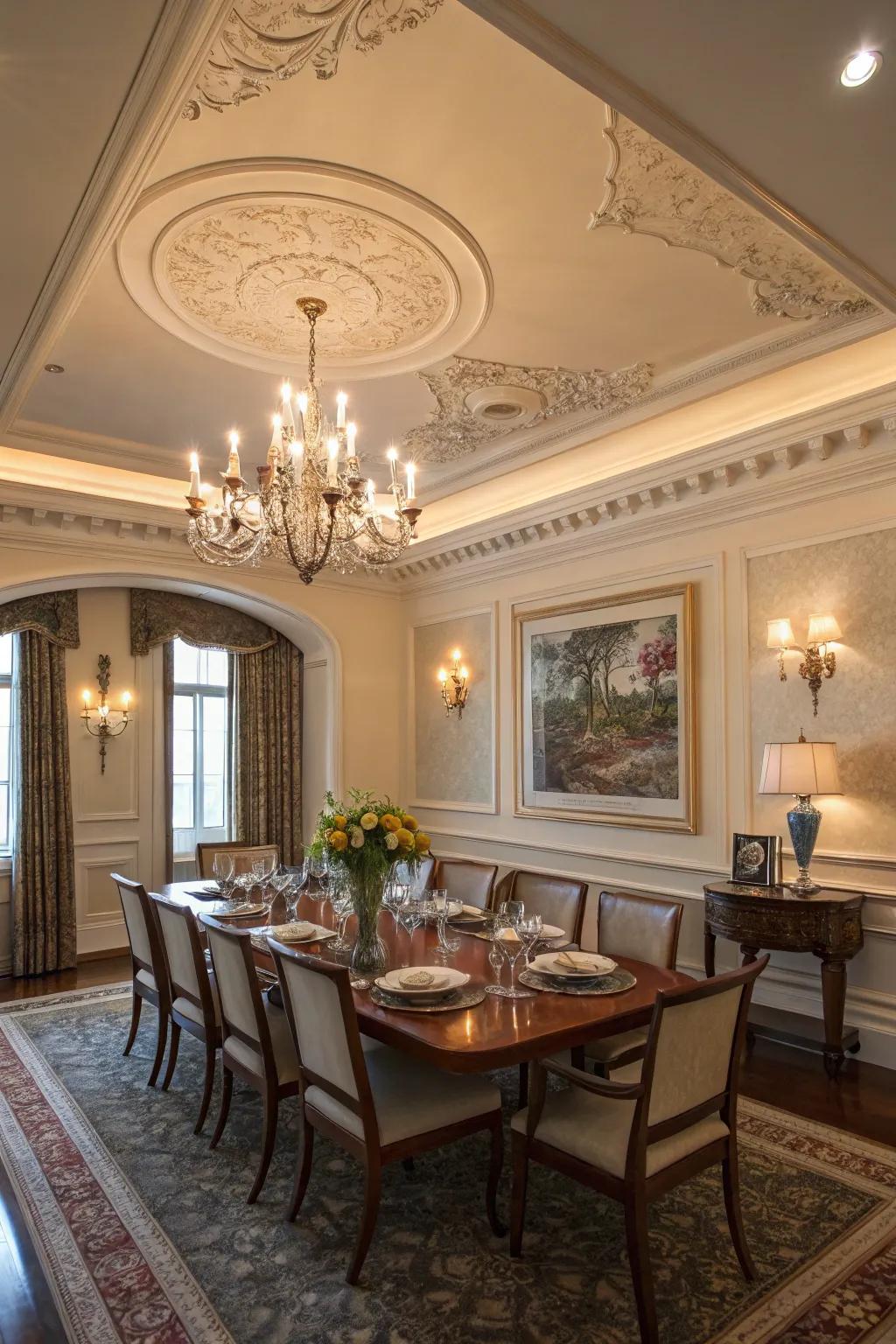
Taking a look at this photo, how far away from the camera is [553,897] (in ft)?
13.4

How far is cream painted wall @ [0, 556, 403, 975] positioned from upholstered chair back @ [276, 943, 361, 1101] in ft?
13.1

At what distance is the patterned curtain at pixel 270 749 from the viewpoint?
7191mm

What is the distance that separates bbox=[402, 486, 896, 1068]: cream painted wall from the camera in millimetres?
4086

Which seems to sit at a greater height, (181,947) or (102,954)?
(181,947)

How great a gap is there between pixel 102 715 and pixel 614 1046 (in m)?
4.76

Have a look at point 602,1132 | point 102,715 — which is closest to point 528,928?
point 602,1132

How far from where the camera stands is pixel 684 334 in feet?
12.6

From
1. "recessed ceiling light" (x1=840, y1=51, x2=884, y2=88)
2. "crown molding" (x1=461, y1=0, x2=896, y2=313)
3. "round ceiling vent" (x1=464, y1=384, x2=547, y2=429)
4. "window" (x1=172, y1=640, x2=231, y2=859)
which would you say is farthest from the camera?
"window" (x1=172, y1=640, x2=231, y2=859)

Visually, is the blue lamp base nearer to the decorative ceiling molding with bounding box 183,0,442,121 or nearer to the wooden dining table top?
the wooden dining table top

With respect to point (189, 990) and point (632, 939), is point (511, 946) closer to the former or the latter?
point (632, 939)

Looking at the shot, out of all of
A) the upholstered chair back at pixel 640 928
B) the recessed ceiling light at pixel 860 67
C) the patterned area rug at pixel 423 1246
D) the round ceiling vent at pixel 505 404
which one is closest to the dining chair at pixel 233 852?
the patterned area rug at pixel 423 1246

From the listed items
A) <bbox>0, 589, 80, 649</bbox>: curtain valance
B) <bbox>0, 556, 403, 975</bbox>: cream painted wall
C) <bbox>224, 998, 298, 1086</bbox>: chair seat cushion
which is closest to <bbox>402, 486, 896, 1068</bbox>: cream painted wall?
<bbox>0, 556, 403, 975</bbox>: cream painted wall

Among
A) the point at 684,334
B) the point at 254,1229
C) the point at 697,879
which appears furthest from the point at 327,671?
the point at 254,1229

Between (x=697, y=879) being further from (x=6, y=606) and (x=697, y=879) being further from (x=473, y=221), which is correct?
(x=6, y=606)
